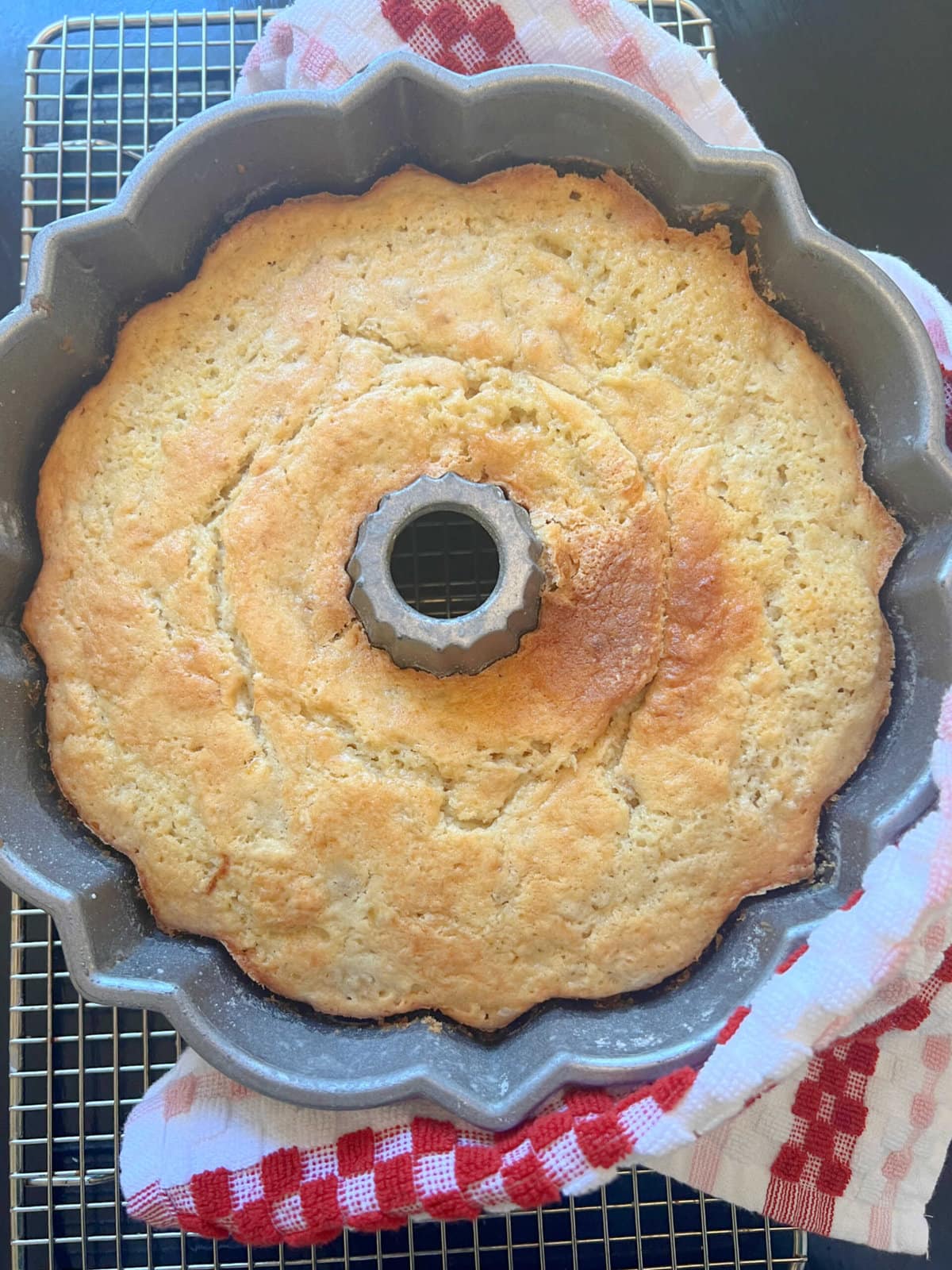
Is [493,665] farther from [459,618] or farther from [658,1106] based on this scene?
[658,1106]

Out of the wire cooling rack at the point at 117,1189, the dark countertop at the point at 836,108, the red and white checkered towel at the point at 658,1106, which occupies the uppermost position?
the dark countertop at the point at 836,108

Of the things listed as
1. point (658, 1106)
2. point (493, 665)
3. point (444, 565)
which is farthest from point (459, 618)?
point (658, 1106)

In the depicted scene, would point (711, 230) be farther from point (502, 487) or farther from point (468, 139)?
point (502, 487)

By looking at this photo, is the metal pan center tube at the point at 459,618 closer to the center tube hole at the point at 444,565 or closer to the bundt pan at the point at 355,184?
the center tube hole at the point at 444,565

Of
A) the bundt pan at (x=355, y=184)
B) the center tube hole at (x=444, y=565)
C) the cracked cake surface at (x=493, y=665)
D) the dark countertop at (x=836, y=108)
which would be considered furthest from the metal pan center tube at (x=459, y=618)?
the dark countertop at (x=836, y=108)

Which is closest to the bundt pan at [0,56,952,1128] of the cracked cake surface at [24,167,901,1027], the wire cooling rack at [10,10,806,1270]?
the cracked cake surface at [24,167,901,1027]

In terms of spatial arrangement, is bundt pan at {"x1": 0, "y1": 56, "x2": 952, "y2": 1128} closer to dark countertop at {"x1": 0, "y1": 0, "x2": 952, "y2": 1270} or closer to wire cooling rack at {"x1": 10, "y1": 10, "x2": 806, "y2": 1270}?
wire cooling rack at {"x1": 10, "y1": 10, "x2": 806, "y2": 1270}
